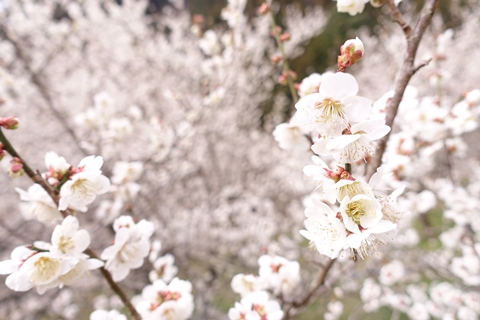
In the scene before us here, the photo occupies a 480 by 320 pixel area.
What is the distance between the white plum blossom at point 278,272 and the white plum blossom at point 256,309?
6.1 inches

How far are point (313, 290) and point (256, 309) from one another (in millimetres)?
209

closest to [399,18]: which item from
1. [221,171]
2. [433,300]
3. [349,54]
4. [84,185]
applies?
[349,54]

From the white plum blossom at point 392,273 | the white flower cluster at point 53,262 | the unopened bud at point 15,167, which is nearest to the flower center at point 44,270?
the white flower cluster at point 53,262

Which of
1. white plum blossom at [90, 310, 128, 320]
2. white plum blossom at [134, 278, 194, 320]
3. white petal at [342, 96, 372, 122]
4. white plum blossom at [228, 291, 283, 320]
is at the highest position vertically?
white petal at [342, 96, 372, 122]

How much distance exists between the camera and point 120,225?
3.57 feet

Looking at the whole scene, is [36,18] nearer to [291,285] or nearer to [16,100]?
[16,100]

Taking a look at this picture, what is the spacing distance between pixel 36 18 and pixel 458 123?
15.8ft

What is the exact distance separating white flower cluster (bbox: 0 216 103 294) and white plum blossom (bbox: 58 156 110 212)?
54mm

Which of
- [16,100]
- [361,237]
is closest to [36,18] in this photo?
[16,100]

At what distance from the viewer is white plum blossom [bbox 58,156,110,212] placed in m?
0.87

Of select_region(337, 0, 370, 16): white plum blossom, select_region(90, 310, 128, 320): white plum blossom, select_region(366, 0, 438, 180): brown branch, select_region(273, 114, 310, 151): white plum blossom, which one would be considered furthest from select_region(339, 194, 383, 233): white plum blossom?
select_region(90, 310, 128, 320): white plum blossom

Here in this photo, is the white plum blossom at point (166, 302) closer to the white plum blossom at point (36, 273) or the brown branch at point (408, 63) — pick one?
the white plum blossom at point (36, 273)

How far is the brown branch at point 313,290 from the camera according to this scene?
3.41ft

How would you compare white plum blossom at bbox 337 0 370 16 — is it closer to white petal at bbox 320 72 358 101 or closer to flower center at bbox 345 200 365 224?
white petal at bbox 320 72 358 101
